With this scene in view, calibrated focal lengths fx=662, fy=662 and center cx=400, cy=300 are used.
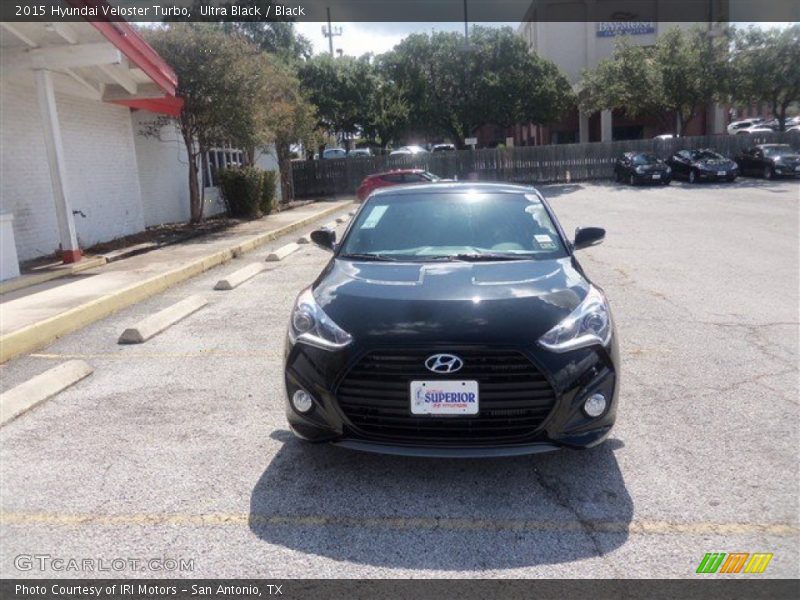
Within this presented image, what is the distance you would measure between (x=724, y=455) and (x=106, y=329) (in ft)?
20.3

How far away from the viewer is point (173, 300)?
28.8ft

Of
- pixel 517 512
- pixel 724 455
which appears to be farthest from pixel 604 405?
pixel 724 455

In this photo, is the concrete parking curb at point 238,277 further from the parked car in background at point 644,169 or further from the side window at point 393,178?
the parked car in background at point 644,169

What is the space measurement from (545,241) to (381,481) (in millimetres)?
2086

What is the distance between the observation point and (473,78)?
36656 mm

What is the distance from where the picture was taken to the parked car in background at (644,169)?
28266mm

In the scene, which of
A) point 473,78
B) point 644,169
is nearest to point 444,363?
point 644,169

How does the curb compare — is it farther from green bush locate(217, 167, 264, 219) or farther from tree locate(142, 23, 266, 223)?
green bush locate(217, 167, 264, 219)

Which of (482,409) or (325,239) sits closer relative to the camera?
(482,409)

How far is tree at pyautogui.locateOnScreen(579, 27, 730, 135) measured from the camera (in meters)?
31.1

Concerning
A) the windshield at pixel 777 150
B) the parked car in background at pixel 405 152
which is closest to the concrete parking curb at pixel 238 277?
the parked car in background at pixel 405 152

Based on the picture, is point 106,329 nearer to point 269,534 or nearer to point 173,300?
point 173,300

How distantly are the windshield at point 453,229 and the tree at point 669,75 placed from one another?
30340mm

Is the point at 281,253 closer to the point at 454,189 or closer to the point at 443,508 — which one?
the point at 454,189
